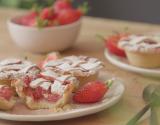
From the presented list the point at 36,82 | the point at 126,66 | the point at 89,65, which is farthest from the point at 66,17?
the point at 36,82

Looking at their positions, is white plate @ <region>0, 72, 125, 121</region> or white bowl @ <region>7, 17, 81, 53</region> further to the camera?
white bowl @ <region>7, 17, 81, 53</region>

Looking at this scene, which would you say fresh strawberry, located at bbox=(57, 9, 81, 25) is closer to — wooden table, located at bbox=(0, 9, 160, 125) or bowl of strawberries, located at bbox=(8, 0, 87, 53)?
bowl of strawberries, located at bbox=(8, 0, 87, 53)

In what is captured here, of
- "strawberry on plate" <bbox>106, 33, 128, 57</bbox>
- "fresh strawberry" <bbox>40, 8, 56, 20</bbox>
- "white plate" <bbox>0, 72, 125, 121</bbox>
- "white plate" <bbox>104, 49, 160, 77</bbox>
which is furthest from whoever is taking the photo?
"fresh strawberry" <bbox>40, 8, 56, 20</bbox>

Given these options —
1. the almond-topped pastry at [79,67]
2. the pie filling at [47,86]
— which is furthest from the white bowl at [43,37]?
the pie filling at [47,86]

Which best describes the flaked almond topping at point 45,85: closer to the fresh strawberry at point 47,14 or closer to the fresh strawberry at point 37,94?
the fresh strawberry at point 37,94

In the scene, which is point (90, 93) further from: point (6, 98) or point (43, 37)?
point (43, 37)

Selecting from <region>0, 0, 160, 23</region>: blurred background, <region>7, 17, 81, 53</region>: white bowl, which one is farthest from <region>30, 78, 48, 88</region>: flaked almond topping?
<region>0, 0, 160, 23</region>: blurred background
